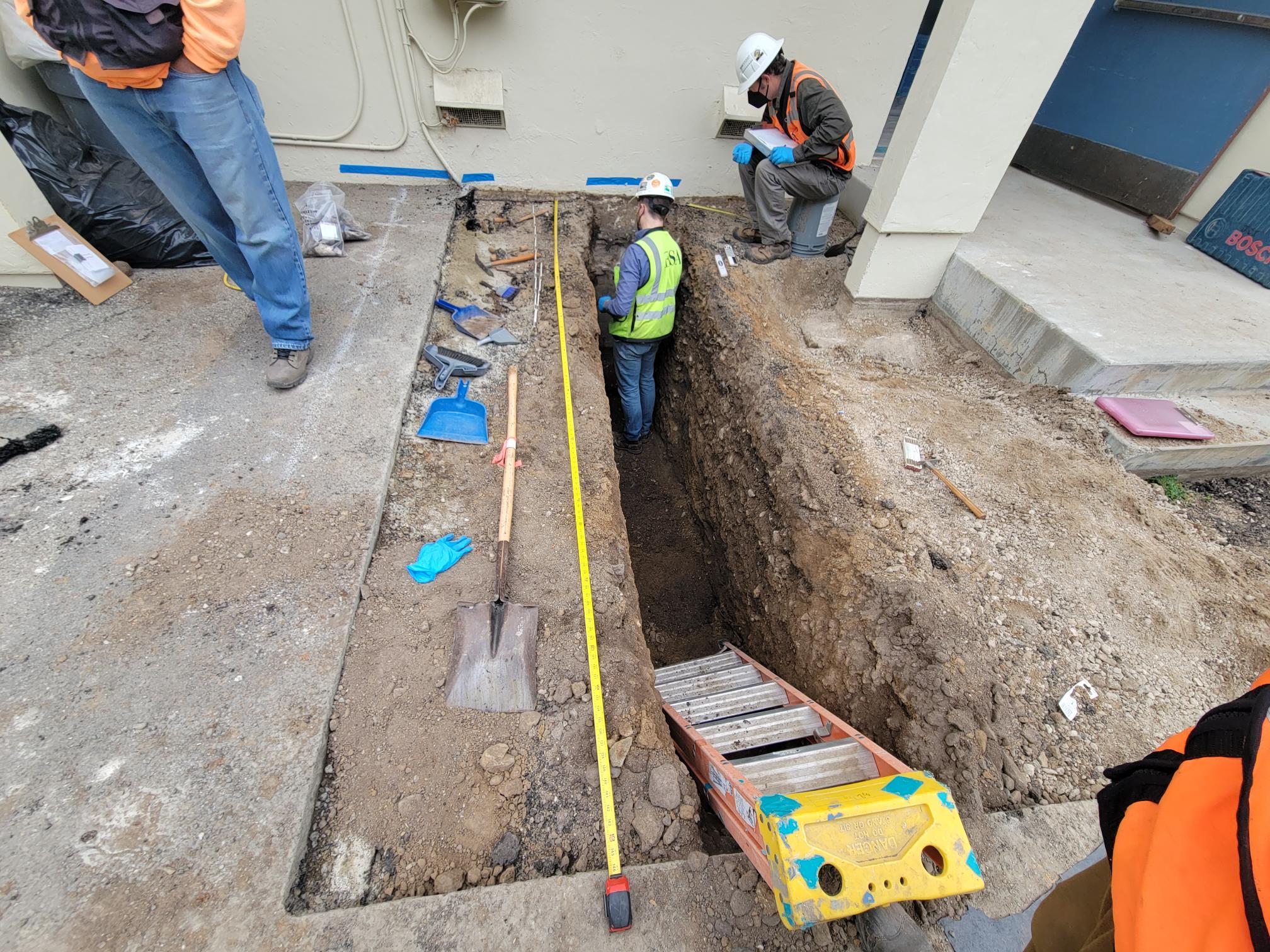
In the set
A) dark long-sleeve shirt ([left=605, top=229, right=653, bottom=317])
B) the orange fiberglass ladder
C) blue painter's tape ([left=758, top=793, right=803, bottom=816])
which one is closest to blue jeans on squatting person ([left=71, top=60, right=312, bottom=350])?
dark long-sleeve shirt ([left=605, top=229, right=653, bottom=317])

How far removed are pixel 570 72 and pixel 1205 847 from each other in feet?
18.8

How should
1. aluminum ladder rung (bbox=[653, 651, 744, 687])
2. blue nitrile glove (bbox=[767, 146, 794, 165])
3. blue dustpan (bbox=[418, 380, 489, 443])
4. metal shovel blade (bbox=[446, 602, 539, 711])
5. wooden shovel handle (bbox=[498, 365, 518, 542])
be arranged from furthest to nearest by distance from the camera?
1. blue nitrile glove (bbox=[767, 146, 794, 165])
2. aluminum ladder rung (bbox=[653, 651, 744, 687])
3. blue dustpan (bbox=[418, 380, 489, 443])
4. wooden shovel handle (bbox=[498, 365, 518, 542])
5. metal shovel blade (bbox=[446, 602, 539, 711])

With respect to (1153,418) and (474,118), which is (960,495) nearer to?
(1153,418)

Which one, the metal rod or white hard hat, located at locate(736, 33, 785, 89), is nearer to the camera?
white hard hat, located at locate(736, 33, 785, 89)

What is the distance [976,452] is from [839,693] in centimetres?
169

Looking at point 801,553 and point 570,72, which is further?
point 570,72

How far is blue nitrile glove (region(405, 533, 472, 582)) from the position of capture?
2.23 metres

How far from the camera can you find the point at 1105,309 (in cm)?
356

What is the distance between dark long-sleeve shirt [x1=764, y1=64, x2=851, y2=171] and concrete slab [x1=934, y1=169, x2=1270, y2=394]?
1.29m

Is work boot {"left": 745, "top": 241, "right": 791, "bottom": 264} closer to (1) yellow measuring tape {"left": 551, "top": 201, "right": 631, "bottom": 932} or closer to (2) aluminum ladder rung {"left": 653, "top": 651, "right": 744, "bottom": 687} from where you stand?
(1) yellow measuring tape {"left": 551, "top": 201, "right": 631, "bottom": 932}

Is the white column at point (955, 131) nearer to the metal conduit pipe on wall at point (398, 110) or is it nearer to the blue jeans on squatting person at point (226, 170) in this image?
the blue jeans on squatting person at point (226, 170)

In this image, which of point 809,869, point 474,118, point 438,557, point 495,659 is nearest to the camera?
point 809,869

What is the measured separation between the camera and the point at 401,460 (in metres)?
2.66

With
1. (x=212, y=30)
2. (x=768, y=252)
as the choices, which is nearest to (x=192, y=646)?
(x=212, y=30)
